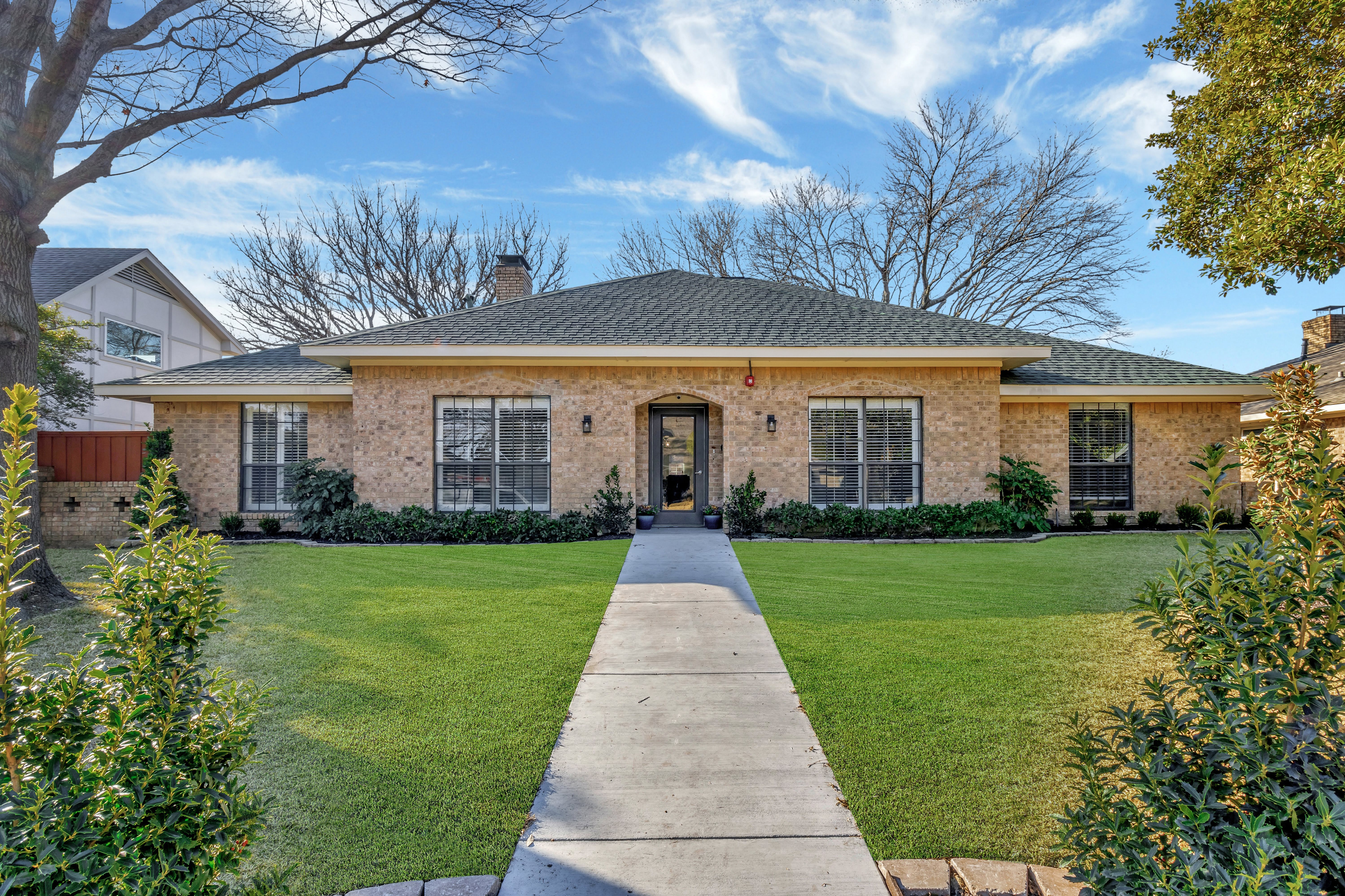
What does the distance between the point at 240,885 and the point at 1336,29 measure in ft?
37.8

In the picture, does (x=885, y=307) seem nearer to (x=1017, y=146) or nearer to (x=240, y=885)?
(x=1017, y=146)

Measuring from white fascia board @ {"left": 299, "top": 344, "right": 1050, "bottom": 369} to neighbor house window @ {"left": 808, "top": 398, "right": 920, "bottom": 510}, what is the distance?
3.03 ft

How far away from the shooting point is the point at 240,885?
2396 millimetres

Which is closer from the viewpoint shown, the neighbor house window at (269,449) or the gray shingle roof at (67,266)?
the neighbor house window at (269,449)

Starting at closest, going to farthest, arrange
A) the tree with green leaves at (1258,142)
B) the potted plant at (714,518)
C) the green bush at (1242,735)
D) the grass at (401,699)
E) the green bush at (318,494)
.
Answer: the green bush at (1242,735)
the grass at (401,699)
the tree with green leaves at (1258,142)
the green bush at (318,494)
the potted plant at (714,518)

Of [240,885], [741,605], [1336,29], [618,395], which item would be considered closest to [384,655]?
[240,885]

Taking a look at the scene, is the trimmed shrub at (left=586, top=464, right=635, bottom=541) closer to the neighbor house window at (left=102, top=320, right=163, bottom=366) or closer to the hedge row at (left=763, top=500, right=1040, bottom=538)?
the hedge row at (left=763, top=500, right=1040, bottom=538)

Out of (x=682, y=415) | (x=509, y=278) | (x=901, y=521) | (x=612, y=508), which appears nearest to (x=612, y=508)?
(x=612, y=508)

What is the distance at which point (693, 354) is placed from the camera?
453 inches

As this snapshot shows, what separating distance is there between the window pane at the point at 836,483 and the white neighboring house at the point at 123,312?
1707 centimetres

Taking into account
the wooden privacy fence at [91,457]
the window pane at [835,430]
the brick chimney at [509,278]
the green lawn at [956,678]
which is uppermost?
the brick chimney at [509,278]

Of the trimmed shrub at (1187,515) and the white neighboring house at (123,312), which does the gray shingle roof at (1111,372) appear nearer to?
the trimmed shrub at (1187,515)

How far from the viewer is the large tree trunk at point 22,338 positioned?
690cm

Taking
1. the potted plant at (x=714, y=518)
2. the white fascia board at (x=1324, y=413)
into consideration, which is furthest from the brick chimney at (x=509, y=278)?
the white fascia board at (x=1324, y=413)
